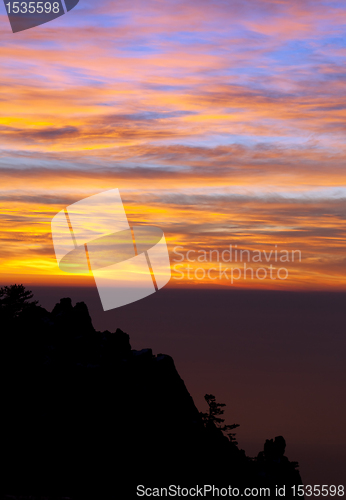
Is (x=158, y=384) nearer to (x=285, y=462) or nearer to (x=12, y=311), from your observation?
(x=12, y=311)

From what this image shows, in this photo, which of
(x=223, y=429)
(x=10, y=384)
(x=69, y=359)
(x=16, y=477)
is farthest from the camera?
(x=223, y=429)

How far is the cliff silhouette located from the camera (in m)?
63.2

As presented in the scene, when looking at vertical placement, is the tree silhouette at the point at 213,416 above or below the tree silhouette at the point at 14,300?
below

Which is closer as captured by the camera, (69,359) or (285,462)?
(69,359)

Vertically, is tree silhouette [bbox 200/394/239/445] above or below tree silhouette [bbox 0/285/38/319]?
below

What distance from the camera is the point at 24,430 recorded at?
206 feet

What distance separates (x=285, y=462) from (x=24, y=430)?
49096 mm

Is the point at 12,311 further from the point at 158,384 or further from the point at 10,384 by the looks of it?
the point at 158,384

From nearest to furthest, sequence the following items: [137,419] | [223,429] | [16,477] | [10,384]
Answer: [16,477]
[10,384]
[137,419]
[223,429]

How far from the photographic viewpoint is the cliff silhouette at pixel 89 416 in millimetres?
63156

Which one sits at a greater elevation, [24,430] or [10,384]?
[10,384]

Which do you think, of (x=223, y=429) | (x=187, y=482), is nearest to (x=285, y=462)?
(x=223, y=429)

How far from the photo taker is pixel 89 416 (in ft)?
229

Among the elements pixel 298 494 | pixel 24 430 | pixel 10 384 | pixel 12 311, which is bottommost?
pixel 298 494
